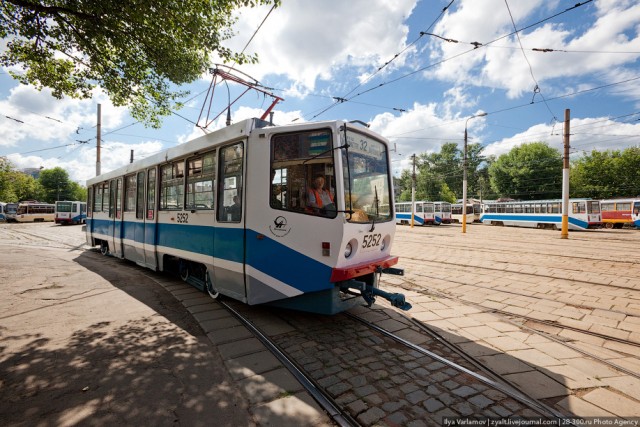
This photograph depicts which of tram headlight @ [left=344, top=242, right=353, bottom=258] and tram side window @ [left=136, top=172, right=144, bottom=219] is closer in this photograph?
tram headlight @ [left=344, top=242, right=353, bottom=258]

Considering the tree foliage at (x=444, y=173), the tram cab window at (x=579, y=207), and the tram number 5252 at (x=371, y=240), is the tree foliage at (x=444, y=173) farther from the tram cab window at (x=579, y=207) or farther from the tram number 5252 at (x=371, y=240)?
the tram number 5252 at (x=371, y=240)

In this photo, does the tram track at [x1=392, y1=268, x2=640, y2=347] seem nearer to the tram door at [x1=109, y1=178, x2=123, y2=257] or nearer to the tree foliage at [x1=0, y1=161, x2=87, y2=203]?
the tram door at [x1=109, y1=178, x2=123, y2=257]

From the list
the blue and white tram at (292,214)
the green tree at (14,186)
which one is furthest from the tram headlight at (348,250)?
the green tree at (14,186)

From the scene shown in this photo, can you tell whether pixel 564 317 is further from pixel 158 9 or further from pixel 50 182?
pixel 50 182

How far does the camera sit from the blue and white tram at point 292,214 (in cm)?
398

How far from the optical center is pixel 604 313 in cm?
515

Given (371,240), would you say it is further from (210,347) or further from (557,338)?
(557,338)

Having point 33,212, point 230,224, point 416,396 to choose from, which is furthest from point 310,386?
point 33,212

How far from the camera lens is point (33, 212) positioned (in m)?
36.8

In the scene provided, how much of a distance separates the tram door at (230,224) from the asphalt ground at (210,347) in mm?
638

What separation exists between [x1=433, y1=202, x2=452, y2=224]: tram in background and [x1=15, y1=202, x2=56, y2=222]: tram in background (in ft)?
156

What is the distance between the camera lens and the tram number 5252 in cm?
432

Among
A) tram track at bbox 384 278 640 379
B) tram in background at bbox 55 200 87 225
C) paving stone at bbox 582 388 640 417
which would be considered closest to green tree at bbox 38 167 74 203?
tram in background at bbox 55 200 87 225

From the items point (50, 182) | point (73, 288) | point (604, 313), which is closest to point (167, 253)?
point (73, 288)
